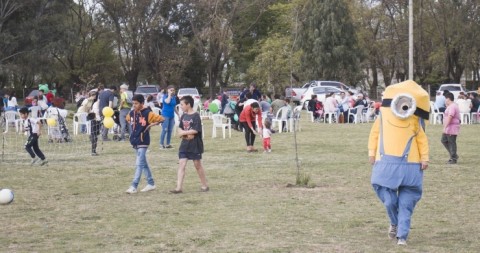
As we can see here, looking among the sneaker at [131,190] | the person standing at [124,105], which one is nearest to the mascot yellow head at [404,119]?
the sneaker at [131,190]

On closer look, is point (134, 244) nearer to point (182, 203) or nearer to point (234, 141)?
point (182, 203)

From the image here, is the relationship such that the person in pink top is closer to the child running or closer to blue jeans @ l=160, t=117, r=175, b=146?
blue jeans @ l=160, t=117, r=175, b=146

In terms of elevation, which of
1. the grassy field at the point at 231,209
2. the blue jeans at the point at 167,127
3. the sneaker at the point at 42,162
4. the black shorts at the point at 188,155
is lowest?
the grassy field at the point at 231,209

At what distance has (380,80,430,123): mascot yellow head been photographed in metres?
8.07

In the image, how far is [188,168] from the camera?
52.0 ft

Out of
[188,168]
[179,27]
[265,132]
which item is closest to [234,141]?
[265,132]

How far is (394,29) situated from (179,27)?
17.3 metres

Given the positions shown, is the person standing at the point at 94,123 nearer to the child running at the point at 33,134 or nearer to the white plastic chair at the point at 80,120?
the white plastic chair at the point at 80,120

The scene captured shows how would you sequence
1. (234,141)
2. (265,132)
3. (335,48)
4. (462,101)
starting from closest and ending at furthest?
(265,132) < (234,141) < (462,101) < (335,48)

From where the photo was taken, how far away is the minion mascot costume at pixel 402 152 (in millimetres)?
8070

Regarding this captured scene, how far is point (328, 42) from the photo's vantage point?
57781 millimetres

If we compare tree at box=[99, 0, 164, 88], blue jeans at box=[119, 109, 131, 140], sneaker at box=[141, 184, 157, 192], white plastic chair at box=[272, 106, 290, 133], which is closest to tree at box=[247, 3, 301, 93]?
tree at box=[99, 0, 164, 88]

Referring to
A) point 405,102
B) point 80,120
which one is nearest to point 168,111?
point 80,120

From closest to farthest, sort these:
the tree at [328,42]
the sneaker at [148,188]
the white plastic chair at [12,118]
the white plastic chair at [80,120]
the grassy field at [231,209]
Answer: the grassy field at [231,209] < the sneaker at [148,188] < the white plastic chair at [80,120] < the white plastic chair at [12,118] < the tree at [328,42]
